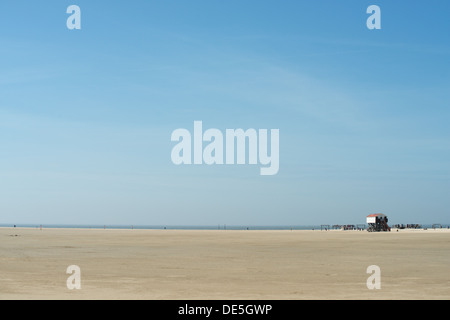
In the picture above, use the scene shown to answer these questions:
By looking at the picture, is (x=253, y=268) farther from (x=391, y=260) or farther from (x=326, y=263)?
(x=391, y=260)

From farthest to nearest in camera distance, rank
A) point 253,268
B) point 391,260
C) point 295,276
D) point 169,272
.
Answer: point 391,260 < point 253,268 < point 169,272 < point 295,276

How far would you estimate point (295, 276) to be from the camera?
706 inches
